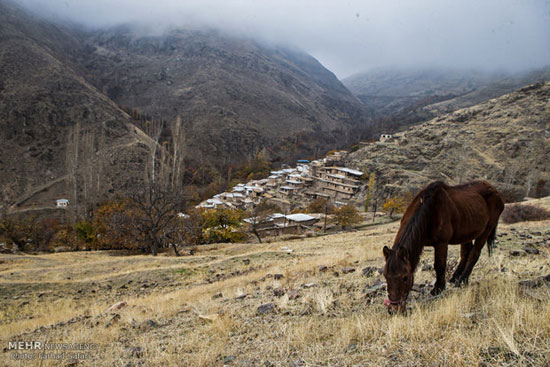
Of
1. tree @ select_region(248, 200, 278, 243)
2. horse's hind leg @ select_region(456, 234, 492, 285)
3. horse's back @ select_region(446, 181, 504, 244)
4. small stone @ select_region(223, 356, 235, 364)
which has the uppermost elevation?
horse's back @ select_region(446, 181, 504, 244)

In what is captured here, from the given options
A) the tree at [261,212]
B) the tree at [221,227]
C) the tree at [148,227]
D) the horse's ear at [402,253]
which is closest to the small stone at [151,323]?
the horse's ear at [402,253]

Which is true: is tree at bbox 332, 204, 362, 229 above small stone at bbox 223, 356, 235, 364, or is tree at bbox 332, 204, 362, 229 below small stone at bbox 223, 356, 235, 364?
below

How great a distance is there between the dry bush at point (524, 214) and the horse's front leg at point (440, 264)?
19.9 meters

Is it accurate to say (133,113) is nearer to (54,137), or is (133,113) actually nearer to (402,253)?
(54,137)

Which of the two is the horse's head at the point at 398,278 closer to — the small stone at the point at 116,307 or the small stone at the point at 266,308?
the small stone at the point at 266,308

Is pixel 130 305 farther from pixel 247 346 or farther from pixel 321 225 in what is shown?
pixel 321 225

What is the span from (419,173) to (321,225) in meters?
29.3

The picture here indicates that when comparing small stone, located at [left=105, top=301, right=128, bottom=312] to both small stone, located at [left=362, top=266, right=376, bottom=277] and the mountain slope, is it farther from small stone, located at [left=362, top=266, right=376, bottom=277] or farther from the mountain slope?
the mountain slope

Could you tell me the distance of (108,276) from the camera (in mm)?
14547

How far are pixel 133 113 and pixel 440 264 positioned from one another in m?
121

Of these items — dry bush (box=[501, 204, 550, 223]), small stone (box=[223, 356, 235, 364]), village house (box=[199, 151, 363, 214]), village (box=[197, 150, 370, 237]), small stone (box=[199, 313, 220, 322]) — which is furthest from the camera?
village house (box=[199, 151, 363, 214])

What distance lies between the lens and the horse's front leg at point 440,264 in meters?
4.54

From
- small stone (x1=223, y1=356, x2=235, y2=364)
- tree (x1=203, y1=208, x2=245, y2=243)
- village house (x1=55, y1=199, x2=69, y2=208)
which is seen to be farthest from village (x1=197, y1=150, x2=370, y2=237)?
small stone (x1=223, y1=356, x2=235, y2=364)

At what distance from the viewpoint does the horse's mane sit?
13.9 feet
